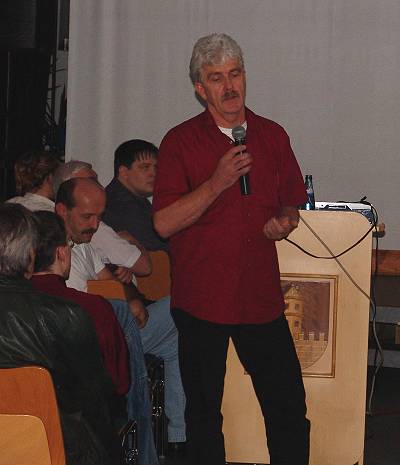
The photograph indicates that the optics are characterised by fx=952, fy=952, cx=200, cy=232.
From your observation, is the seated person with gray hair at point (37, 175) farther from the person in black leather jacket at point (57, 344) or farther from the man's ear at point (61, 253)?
the person in black leather jacket at point (57, 344)

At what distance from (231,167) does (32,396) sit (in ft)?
2.95

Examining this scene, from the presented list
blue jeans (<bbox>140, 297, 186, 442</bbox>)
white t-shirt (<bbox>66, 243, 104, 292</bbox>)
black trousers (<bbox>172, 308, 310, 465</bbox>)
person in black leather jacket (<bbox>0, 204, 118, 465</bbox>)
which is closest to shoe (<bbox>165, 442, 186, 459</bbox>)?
blue jeans (<bbox>140, 297, 186, 442</bbox>)

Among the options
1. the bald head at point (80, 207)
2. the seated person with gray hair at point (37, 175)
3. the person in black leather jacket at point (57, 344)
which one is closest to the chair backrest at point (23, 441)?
the person in black leather jacket at point (57, 344)

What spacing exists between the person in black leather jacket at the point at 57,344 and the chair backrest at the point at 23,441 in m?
0.28

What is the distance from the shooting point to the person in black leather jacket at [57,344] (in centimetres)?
233

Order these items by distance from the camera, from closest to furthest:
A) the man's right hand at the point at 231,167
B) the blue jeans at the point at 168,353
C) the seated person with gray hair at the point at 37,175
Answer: the man's right hand at the point at 231,167
the blue jeans at the point at 168,353
the seated person with gray hair at the point at 37,175

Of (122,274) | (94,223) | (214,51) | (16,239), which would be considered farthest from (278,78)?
(16,239)

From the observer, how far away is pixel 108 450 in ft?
8.37

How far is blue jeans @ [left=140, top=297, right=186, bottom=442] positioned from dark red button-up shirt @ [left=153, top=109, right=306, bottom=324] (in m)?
1.09

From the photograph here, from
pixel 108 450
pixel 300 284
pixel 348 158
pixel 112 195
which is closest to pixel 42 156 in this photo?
pixel 112 195

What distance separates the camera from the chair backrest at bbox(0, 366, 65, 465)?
2135mm

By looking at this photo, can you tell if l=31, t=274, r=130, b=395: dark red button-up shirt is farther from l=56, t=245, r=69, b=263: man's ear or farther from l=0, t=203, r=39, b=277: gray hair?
l=0, t=203, r=39, b=277: gray hair

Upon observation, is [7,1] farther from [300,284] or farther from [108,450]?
[108,450]

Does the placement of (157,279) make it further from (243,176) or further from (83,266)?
(243,176)
